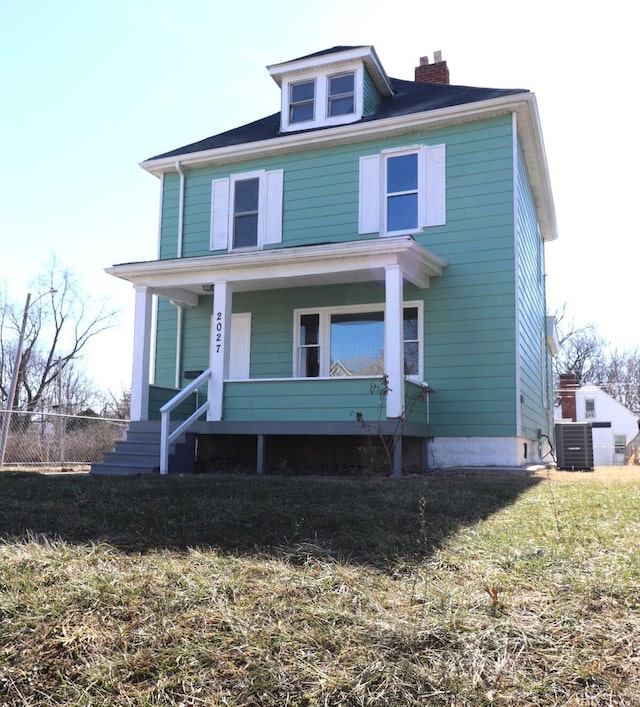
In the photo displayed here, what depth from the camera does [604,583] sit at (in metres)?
3.04

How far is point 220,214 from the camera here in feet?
42.5

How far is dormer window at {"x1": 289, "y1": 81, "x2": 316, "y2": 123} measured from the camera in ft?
42.6

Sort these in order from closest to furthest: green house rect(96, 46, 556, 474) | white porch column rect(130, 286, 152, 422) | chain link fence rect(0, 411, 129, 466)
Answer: green house rect(96, 46, 556, 474) < white porch column rect(130, 286, 152, 422) < chain link fence rect(0, 411, 129, 466)

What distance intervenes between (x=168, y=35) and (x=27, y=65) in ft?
7.06

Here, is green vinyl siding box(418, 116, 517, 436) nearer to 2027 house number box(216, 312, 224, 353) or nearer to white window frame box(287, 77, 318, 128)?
white window frame box(287, 77, 318, 128)

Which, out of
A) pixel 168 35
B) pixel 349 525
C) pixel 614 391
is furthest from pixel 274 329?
pixel 614 391

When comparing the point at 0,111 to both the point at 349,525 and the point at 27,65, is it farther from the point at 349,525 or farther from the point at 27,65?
the point at 349,525

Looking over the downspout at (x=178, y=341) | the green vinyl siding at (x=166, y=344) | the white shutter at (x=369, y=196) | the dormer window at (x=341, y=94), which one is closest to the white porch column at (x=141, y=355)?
the downspout at (x=178, y=341)

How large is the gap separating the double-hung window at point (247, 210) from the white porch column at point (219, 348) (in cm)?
224

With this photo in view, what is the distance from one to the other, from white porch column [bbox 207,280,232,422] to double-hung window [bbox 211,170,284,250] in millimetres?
2242

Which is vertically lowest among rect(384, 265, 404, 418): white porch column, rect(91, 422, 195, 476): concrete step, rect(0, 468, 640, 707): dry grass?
rect(0, 468, 640, 707): dry grass

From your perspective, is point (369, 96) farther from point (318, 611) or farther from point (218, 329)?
point (318, 611)

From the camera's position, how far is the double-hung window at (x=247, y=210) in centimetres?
1259

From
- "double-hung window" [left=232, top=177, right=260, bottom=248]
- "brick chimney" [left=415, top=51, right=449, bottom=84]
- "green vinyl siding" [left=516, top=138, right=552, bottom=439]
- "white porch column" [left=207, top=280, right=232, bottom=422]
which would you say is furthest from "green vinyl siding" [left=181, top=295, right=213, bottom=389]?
"brick chimney" [left=415, top=51, right=449, bottom=84]
